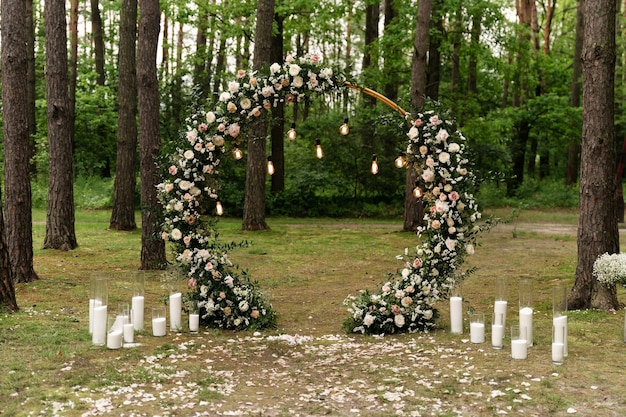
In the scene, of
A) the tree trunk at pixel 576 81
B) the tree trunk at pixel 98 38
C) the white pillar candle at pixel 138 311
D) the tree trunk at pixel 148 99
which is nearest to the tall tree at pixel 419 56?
the tree trunk at pixel 148 99

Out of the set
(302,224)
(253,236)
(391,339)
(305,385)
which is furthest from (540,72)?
(305,385)

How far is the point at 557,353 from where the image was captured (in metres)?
6.45

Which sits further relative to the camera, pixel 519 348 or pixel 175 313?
pixel 175 313

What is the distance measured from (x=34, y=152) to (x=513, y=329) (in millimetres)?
23347

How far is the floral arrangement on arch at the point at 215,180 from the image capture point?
830cm

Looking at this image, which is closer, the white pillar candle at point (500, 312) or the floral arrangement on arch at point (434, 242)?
the white pillar candle at point (500, 312)

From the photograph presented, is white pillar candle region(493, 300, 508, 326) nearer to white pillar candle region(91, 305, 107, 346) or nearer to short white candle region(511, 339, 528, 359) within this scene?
short white candle region(511, 339, 528, 359)

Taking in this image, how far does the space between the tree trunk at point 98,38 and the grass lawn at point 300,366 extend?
583 inches

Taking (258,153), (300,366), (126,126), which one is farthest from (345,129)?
(126,126)

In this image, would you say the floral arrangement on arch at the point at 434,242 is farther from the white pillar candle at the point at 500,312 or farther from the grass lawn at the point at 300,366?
the white pillar candle at the point at 500,312

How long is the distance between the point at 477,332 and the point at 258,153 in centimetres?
1051

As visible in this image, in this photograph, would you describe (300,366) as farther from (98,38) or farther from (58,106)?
(98,38)

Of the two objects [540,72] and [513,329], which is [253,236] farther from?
[540,72]

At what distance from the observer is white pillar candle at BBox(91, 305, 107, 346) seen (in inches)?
279
